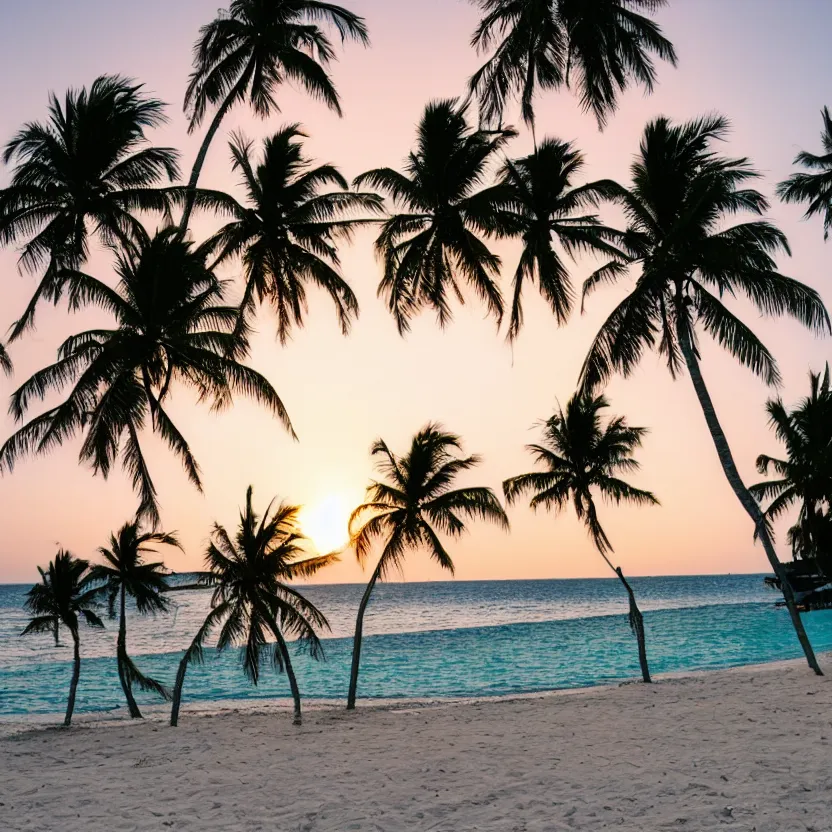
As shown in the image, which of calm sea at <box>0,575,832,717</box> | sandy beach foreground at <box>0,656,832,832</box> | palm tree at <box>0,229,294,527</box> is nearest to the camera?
sandy beach foreground at <box>0,656,832,832</box>

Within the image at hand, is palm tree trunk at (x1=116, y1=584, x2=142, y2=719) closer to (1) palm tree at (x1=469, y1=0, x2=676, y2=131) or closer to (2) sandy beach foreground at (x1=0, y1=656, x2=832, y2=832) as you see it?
(2) sandy beach foreground at (x1=0, y1=656, x2=832, y2=832)

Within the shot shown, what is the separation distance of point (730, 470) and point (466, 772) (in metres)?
10.2

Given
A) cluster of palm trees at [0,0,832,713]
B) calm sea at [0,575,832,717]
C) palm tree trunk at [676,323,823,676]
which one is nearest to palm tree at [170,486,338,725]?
cluster of palm trees at [0,0,832,713]

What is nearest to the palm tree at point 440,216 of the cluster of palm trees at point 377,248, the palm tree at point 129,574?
the cluster of palm trees at point 377,248

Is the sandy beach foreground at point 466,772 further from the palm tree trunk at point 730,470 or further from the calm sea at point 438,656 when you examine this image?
the calm sea at point 438,656

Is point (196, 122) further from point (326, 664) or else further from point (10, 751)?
point (326, 664)

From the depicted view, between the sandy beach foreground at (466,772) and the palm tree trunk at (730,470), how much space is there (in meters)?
1.56

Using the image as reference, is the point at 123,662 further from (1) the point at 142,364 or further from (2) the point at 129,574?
(1) the point at 142,364

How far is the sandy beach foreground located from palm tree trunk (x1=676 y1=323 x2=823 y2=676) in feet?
5.11

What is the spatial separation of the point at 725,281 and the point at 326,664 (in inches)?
1186

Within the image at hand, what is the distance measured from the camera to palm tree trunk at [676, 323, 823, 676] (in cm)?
1662

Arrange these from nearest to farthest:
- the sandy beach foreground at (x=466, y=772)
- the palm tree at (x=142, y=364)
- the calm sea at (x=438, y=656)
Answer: the sandy beach foreground at (x=466, y=772) → the palm tree at (x=142, y=364) → the calm sea at (x=438, y=656)

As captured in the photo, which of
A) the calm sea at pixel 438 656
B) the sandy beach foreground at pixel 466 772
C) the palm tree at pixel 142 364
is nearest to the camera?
the sandy beach foreground at pixel 466 772

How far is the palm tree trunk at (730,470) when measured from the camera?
16.6m
